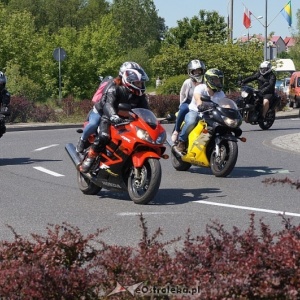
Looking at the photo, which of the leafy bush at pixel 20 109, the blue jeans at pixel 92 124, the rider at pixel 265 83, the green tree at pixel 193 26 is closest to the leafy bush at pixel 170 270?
the blue jeans at pixel 92 124

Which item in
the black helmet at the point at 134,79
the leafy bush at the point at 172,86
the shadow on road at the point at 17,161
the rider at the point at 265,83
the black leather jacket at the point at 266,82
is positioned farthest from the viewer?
the leafy bush at the point at 172,86

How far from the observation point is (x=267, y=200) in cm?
1112

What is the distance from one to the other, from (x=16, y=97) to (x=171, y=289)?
26.2 meters

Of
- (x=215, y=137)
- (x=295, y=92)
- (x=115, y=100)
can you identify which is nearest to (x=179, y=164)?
(x=215, y=137)

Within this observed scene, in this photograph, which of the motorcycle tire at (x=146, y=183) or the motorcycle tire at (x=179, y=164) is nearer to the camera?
the motorcycle tire at (x=146, y=183)

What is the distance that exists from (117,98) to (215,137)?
9.60ft

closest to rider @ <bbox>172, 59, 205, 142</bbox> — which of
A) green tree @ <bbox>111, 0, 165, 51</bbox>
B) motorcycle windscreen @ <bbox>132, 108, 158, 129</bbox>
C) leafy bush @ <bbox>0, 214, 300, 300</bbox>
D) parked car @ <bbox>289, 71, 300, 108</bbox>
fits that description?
motorcycle windscreen @ <bbox>132, 108, 158, 129</bbox>

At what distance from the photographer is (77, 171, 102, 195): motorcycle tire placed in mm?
11562

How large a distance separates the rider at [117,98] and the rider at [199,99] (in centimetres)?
277

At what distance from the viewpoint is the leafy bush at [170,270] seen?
14.2ft

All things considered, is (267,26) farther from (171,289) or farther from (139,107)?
(171,289)

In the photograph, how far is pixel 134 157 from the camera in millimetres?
10531

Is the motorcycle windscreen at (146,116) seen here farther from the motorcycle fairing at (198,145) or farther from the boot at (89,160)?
the motorcycle fairing at (198,145)

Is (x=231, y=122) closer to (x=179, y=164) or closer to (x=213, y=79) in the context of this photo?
(x=213, y=79)
